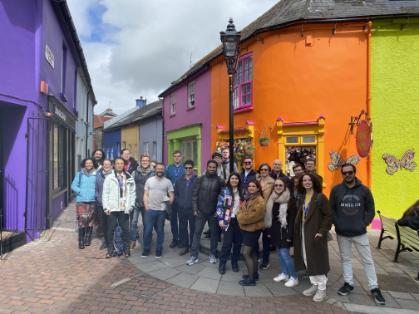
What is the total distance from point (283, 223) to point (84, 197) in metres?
3.97

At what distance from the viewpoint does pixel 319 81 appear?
8.81 m

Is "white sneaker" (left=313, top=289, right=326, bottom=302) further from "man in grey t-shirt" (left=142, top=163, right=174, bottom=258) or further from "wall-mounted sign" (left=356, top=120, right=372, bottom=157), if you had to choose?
"wall-mounted sign" (left=356, top=120, right=372, bottom=157)

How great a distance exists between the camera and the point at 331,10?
905 centimetres

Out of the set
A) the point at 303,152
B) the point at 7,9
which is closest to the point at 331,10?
the point at 303,152

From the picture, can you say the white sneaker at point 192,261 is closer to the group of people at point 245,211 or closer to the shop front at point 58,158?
the group of people at point 245,211

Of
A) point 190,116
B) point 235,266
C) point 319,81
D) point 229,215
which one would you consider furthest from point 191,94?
point 235,266

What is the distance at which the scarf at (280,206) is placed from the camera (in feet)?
15.9

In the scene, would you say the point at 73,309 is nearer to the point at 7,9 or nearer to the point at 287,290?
the point at 287,290

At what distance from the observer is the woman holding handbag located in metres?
5.21

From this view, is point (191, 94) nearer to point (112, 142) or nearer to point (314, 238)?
point (314, 238)

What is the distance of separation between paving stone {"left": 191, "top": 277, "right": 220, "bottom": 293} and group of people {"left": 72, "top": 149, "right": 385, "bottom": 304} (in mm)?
355

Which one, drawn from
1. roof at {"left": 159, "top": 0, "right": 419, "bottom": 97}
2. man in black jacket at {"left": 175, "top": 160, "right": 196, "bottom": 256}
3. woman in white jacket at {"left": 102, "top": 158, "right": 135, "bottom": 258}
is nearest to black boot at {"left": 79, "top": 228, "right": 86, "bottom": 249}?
woman in white jacket at {"left": 102, "top": 158, "right": 135, "bottom": 258}

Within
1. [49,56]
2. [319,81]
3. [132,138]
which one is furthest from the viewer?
[132,138]

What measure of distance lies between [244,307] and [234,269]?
1.26m
